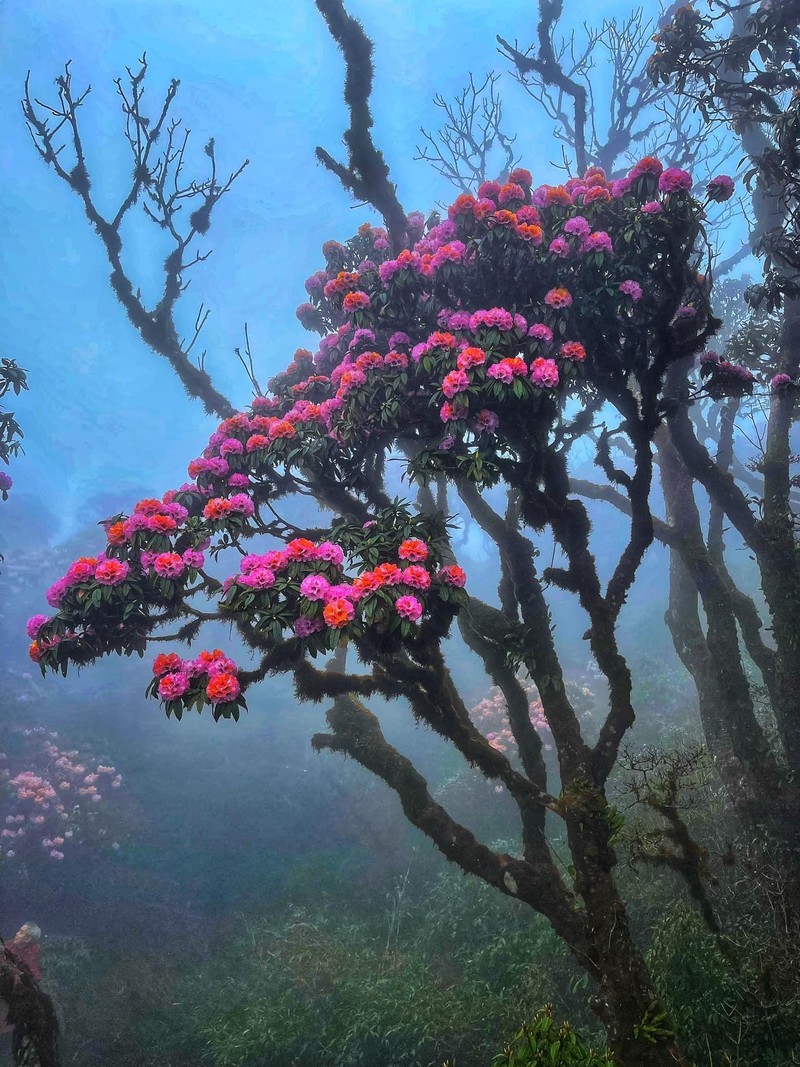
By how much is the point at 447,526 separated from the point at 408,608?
5.52 feet

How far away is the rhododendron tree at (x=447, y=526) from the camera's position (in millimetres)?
4969

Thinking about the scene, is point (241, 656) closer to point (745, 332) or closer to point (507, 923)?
point (507, 923)

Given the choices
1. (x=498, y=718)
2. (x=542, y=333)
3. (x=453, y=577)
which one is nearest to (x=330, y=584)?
(x=453, y=577)

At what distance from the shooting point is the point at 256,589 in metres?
4.94

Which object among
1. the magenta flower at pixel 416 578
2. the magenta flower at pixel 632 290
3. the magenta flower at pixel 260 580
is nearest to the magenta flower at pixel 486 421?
the magenta flower at pixel 416 578

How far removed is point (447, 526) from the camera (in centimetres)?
620

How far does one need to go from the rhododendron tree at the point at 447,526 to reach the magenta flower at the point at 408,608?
2 centimetres

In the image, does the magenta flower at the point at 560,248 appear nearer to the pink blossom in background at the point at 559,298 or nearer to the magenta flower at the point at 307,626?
the pink blossom in background at the point at 559,298

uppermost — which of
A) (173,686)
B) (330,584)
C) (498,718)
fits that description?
(498,718)

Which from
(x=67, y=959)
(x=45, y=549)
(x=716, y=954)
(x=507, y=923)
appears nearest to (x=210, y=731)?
(x=67, y=959)

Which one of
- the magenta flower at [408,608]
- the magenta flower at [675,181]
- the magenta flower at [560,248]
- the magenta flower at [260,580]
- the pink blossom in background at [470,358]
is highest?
the magenta flower at [675,181]

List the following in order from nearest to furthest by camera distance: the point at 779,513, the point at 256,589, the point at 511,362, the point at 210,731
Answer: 1. the point at 256,589
2. the point at 511,362
3. the point at 779,513
4. the point at 210,731

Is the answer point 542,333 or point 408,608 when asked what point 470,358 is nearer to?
point 542,333

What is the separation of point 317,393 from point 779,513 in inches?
241
